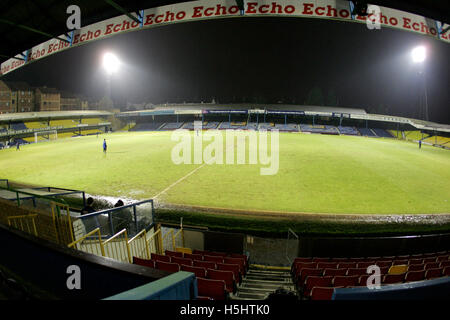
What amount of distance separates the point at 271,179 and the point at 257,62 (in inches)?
A: 2354

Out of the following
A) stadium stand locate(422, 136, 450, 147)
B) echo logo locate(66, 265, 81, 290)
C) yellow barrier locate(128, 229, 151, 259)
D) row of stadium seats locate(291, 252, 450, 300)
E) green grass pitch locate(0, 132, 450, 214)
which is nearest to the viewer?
echo logo locate(66, 265, 81, 290)

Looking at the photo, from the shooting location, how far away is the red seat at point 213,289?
3.53 m

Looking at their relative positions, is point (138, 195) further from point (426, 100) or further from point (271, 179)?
point (426, 100)

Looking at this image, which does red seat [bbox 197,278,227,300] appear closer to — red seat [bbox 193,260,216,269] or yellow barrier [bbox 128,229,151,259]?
red seat [bbox 193,260,216,269]

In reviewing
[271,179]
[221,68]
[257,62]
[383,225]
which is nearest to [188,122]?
[221,68]

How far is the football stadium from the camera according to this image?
264 centimetres

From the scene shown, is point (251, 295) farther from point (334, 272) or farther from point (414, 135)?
point (414, 135)

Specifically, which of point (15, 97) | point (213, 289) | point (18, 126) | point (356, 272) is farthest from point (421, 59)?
point (15, 97)

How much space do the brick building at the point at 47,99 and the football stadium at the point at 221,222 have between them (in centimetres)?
6495

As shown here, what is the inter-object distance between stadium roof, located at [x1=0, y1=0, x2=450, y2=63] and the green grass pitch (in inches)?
299

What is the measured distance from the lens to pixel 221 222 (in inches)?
367

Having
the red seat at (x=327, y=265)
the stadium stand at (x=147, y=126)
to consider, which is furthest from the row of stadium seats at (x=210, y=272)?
the stadium stand at (x=147, y=126)

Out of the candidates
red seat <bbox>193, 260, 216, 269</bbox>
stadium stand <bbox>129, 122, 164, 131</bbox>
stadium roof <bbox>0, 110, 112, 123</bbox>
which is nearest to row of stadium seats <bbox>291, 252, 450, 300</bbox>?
red seat <bbox>193, 260, 216, 269</bbox>

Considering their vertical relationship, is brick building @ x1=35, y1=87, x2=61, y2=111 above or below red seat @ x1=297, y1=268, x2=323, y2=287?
above
